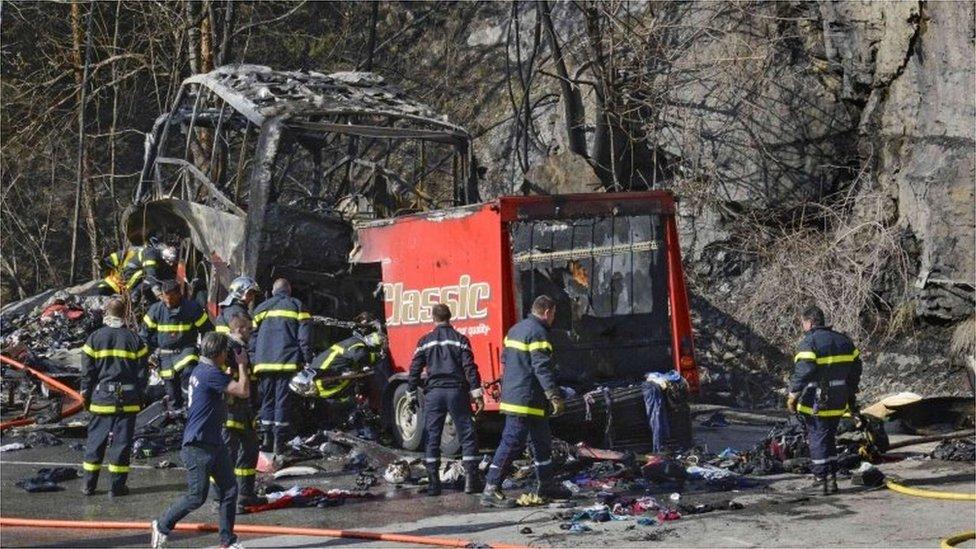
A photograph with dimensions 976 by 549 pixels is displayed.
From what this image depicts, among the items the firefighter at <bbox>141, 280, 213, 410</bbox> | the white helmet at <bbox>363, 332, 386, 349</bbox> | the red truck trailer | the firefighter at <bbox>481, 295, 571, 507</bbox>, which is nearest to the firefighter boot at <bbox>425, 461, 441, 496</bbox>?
the firefighter at <bbox>481, 295, 571, 507</bbox>

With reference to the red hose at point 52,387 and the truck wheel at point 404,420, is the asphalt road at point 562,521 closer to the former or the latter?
the truck wheel at point 404,420

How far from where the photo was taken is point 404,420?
13539 mm

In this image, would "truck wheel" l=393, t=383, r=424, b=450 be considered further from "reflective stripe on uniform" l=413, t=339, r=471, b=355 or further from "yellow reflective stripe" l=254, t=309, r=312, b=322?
"reflective stripe on uniform" l=413, t=339, r=471, b=355

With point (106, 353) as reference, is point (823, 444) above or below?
below

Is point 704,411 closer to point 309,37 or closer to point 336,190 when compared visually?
point 336,190

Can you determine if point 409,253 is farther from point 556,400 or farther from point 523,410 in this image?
point 556,400

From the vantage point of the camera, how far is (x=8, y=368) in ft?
54.0

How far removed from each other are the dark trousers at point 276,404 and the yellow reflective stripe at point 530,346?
2931 mm

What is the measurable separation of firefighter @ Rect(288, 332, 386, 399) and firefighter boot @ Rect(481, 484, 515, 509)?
2921 mm

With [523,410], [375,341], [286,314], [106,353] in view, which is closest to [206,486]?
[523,410]

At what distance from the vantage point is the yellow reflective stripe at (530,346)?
10805 mm

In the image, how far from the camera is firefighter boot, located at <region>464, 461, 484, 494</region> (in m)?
11.5

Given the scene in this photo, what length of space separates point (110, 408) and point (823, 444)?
5.93 m

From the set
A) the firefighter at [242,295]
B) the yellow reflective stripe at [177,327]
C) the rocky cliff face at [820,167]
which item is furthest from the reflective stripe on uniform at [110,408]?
the rocky cliff face at [820,167]
